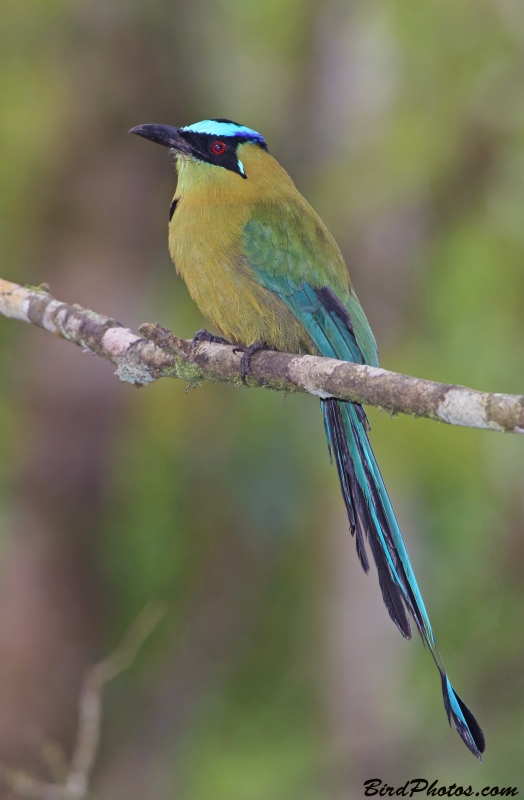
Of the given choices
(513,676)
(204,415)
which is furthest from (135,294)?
(513,676)

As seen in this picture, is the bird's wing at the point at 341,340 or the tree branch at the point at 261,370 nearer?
the tree branch at the point at 261,370

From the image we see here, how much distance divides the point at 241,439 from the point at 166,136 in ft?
6.28

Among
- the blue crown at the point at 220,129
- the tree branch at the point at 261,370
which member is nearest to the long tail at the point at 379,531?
the tree branch at the point at 261,370

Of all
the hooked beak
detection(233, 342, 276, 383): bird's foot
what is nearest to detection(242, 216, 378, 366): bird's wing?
detection(233, 342, 276, 383): bird's foot

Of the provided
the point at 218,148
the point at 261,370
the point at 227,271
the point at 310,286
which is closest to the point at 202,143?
the point at 218,148

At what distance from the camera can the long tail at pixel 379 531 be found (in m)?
2.12

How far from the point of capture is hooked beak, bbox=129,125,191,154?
2.95 m

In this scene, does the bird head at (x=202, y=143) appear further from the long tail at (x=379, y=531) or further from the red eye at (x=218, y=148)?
the long tail at (x=379, y=531)

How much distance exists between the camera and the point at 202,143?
2.96 meters

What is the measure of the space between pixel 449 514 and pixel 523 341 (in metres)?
0.87

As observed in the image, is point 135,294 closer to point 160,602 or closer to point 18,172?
point 18,172

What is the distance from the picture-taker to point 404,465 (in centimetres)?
358

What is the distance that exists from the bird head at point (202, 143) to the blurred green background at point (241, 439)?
113 cm

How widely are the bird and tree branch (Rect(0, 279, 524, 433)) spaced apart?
0.40ft
